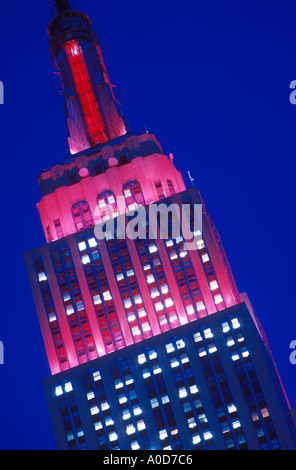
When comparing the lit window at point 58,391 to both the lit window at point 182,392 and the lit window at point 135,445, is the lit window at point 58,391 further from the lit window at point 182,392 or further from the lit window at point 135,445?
the lit window at point 182,392

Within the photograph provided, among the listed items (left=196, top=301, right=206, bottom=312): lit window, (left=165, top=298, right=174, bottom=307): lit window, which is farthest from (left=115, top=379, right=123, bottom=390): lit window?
(left=196, top=301, right=206, bottom=312): lit window

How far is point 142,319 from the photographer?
156 m

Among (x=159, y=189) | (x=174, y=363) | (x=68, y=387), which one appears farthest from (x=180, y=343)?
(x=159, y=189)

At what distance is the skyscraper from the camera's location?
143 metres

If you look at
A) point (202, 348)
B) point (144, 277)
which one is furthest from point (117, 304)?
point (202, 348)

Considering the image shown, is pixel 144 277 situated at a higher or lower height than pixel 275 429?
higher

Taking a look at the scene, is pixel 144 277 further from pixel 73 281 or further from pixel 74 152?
pixel 74 152

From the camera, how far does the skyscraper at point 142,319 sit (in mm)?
143125

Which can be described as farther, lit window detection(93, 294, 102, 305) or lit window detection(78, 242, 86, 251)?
lit window detection(78, 242, 86, 251)

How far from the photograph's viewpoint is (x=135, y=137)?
180500mm

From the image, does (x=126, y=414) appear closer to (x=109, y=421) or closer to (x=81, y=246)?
(x=109, y=421)

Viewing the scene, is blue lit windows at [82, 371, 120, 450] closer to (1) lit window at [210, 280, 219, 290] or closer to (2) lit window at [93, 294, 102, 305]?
(2) lit window at [93, 294, 102, 305]

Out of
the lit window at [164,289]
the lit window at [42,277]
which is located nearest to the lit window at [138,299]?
the lit window at [164,289]

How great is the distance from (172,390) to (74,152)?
65.8m
